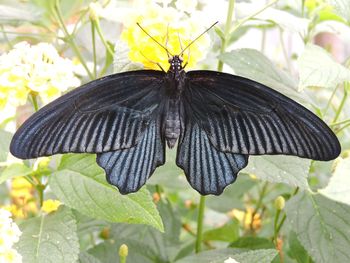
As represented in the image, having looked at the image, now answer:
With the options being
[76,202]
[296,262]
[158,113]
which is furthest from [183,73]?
[296,262]

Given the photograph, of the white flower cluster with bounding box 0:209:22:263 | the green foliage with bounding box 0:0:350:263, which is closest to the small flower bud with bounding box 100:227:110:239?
the green foliage with bounding box 0:0:350:263

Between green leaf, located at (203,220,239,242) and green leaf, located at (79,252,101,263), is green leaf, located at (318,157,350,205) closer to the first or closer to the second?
green leaf, located at (79,252,101,263)

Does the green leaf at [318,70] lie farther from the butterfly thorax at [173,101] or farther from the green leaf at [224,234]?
the green leaf at [224,234]

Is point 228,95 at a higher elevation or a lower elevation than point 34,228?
higher

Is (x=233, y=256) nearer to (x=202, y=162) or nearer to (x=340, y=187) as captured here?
(x=202, y=162)

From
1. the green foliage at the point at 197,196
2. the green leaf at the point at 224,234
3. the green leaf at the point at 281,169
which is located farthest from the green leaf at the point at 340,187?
the green leaf at the point at 224,234

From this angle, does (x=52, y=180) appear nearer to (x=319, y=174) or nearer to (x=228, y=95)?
(x=228, y=95)

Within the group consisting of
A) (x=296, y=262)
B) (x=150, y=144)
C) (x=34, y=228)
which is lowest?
(x=296, y=262)
